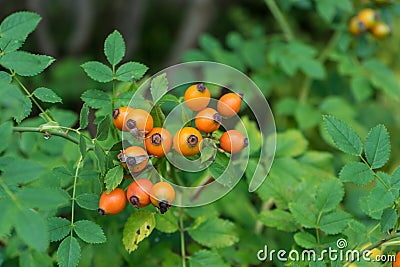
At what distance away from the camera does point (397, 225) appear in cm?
107

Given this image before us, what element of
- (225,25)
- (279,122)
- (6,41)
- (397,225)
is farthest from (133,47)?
(397,225)

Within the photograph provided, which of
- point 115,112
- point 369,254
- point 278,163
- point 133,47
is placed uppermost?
point 115,112

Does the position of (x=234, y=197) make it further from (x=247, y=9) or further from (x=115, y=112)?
(x=247, y=9)

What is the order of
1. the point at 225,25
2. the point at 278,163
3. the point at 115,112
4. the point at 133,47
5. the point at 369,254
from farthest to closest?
1. the point at 225,25
2. the point at 133,47
3. the point at 278,163
4. the point at 369,254
5. the point at 115,112

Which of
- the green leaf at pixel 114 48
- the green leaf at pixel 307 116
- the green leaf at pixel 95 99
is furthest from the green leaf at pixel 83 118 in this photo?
the green leaf at pixel 307 116

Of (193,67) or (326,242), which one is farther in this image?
(193,67)

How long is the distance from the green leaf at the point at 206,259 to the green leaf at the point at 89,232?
298 mm

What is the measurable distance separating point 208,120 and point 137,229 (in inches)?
12.3

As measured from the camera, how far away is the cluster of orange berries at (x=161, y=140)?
3.30 ft

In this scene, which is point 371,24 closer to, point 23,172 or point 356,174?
point 356,174

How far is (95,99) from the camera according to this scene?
115cm

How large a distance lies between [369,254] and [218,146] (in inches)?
16.0

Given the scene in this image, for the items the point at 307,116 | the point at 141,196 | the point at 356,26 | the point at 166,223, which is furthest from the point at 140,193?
the point at 356,26

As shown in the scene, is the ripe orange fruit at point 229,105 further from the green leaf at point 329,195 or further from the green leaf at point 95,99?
the green leaf at point 329,195
